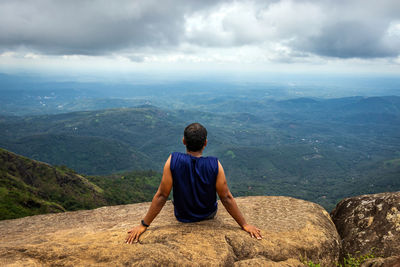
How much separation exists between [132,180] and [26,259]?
18224 cm

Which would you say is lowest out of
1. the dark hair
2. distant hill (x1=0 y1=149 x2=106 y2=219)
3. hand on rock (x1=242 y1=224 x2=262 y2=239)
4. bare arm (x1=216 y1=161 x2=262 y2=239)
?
distant hill (x1=0 y1=149 x2=106 y2=219)

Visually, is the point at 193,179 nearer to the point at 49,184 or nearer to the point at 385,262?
the point at 385,262

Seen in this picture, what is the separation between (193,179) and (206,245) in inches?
81.6

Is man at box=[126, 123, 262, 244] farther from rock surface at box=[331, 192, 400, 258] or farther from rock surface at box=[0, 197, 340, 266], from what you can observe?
rock surface at box=[331, 192, 400, 258]

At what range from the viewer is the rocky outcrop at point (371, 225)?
866 cm

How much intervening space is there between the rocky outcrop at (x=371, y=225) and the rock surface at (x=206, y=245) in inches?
26.4

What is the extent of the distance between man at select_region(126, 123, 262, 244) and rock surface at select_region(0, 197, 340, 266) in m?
0.79

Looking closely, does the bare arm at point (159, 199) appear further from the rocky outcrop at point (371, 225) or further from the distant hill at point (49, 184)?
the distant hill at point (49, 184)

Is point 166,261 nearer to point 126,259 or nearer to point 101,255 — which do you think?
point 126,259

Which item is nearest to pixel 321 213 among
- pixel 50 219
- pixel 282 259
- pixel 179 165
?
pixel 282 259

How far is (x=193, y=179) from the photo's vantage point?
7.06 m

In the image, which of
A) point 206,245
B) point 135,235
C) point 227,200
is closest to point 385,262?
point 227,200

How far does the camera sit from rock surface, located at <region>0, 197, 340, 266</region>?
21.2 feet

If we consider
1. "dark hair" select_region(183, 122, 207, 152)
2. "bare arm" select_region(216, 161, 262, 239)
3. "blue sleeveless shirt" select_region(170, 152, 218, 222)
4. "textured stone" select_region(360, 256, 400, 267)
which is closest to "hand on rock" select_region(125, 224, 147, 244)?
"blue sleeveless shirt" select_region(170, 152, 218, 222)
